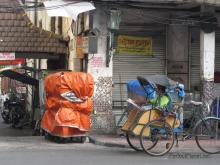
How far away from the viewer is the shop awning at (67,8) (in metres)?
16.1

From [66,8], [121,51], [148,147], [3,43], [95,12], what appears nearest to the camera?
[148,147]

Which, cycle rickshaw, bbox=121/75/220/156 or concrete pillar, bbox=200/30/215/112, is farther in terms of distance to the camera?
concrete pillar, bbox=200/30/215/112

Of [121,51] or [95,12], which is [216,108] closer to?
[121,51]

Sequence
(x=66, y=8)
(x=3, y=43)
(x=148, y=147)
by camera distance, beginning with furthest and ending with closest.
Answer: (x=3, y=43), (x=66, y=8), (x=148, y=147)

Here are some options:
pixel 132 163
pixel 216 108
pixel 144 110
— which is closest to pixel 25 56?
pixel 216 108

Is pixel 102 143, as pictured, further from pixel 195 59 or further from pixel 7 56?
pixel 7 56

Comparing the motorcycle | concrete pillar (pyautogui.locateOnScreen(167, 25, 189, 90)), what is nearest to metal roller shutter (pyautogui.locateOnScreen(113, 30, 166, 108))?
concrete pillar (pyautogui.locateOnScreen(167, 25, 189, 90))

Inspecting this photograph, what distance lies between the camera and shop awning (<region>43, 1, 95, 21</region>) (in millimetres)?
16062

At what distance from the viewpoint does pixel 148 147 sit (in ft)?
43.0

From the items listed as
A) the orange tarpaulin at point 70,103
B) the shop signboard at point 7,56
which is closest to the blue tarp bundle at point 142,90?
the orange tarpaulin at point 70,103

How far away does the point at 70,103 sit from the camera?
15484mm

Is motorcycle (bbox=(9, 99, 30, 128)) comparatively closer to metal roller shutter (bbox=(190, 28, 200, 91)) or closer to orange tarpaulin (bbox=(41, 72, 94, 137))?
metal roller shutter (bbox=(190, 28, 200, 91))

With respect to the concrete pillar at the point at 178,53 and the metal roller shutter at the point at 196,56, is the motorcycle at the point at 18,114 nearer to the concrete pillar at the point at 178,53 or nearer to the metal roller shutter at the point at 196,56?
the concrete pillar at the point at 178,53

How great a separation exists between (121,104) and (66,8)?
14.8 feet
